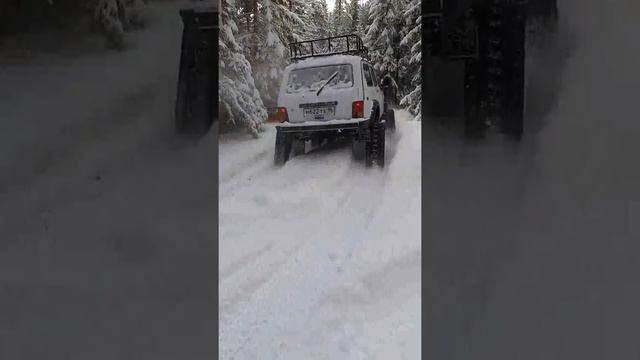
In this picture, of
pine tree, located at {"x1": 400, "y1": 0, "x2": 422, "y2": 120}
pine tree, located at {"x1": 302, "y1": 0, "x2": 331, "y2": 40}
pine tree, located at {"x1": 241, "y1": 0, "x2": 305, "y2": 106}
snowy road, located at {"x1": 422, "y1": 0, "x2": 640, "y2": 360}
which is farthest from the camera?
pine tree, located at {"x1": 241, "y1": 0, "x2": 305, "y2": 106}

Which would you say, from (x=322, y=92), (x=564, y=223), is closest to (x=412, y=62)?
(x=322, y=92)

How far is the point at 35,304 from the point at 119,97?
0.98 metres

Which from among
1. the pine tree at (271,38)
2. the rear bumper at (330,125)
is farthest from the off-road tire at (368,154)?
the pine tree at (271,38)

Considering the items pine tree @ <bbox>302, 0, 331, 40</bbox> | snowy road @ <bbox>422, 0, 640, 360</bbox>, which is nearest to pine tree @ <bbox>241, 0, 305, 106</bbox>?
pine tree @ <bbox>302, 0, 331, 40</bbox>

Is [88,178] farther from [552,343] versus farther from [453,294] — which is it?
[552,343]

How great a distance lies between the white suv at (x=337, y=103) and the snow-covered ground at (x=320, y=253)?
0.44ft

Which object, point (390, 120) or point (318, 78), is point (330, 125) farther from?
point (390, 120)

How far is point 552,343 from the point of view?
205 centimetres

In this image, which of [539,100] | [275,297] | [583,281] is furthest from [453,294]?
[275,297]

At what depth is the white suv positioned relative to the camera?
3.73 meters

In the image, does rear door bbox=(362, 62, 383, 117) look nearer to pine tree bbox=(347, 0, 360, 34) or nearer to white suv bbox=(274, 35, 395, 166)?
white suv bbox=(274, 35, 395, 166)

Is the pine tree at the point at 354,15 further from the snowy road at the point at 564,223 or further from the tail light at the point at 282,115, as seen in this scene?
the snowy road at the point at 564,223

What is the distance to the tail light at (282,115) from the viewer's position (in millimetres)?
3898

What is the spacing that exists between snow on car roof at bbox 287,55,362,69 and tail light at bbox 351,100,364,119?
13.4 inches
